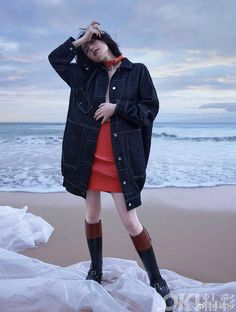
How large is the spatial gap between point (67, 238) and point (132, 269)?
83 centimetres

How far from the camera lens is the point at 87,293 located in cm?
171

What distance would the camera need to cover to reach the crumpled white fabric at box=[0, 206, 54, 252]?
2551 millimetres

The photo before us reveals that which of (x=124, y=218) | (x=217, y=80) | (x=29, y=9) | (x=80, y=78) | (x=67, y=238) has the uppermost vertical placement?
(x=29, y=9)

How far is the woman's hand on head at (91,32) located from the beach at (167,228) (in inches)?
56.0

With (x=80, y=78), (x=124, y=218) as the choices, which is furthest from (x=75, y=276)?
(x=80, y=78)

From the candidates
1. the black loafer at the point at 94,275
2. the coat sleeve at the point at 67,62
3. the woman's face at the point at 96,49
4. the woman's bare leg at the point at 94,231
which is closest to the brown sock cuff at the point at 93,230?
the woman's bare leg at the point at 94,231

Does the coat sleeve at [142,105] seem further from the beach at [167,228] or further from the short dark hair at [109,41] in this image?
the beach at [167,228]

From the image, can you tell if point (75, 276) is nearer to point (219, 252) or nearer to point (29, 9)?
point (219, 252)

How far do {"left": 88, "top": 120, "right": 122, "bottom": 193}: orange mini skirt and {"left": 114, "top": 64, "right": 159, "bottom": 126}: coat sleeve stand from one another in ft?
0.36

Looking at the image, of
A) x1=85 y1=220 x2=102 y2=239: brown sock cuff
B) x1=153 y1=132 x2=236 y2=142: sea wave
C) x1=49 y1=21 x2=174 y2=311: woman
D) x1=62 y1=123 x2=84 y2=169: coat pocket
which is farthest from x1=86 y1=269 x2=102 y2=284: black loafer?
x1=153 y1=132 x2=236 y2=142: sea wave

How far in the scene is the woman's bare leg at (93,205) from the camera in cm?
190

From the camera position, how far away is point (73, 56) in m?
1.80

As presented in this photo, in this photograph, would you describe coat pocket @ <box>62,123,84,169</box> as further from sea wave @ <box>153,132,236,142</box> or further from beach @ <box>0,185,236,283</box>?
sea wave @ <box>153,132,236,142</box>

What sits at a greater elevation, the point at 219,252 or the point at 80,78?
the point at 80,78
